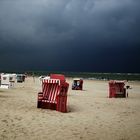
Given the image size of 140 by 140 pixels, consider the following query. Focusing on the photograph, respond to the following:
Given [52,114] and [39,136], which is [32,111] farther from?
[39,136]

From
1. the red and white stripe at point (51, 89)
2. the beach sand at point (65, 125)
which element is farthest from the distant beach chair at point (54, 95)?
the beach sand at point (65, 125)

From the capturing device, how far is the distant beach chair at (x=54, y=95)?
483 inches

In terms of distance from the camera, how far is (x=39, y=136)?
7605mm

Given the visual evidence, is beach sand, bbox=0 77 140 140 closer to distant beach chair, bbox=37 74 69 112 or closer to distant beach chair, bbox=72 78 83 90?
distant beach chair, bbox=37 74 69 112

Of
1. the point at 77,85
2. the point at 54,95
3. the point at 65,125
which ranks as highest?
the point at 77,85

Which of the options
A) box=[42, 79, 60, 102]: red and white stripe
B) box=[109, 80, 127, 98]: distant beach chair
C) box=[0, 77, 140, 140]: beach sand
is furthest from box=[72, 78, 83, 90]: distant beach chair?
box=[0, 77, 140, 140]: beach sand

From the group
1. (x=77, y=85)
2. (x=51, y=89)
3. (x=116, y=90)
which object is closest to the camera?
(x=51, y=89)

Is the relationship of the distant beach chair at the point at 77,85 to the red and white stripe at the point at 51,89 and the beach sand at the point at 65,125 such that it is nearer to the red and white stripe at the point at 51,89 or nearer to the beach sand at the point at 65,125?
the red and white stripe at the point at 51,89

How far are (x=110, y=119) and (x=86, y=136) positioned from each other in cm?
311

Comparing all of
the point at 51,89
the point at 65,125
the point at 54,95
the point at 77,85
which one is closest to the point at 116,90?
the point at 77,85

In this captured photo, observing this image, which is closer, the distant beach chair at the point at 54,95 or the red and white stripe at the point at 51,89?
the distant beach chair at the point at 54,95

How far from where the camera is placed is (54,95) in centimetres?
1288

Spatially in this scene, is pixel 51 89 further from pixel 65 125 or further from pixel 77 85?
pixel 77 85

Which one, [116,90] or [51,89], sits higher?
[51,89]
